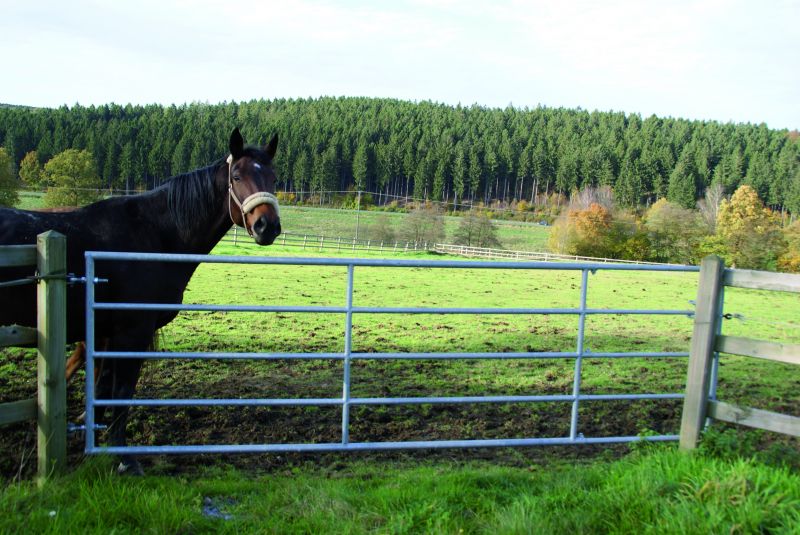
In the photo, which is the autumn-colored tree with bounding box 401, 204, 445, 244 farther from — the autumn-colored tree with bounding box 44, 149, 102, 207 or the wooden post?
the wooden post

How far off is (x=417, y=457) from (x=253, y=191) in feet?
7.37

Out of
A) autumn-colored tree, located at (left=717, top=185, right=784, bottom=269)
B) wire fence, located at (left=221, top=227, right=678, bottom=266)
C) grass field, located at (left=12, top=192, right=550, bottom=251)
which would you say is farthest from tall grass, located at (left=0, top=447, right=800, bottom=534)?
grass field, located at (left=12, top=192, right=550, bottom=251)

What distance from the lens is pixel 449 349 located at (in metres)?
7.98

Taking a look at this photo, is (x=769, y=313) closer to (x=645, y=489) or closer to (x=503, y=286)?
(x=503, y=286)

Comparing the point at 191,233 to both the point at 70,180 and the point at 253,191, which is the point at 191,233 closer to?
the point at 253,191

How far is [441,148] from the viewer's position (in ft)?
357

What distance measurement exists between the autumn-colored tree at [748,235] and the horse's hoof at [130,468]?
4668 cm

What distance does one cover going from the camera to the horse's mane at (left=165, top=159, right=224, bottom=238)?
14.3ft

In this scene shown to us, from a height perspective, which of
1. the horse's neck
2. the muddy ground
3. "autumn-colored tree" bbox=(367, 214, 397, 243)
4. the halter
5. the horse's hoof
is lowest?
"autumn-colored tree" bbox=(367, 214, 397, 243)

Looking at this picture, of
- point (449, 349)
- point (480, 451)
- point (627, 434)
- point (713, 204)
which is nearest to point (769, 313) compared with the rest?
point (449, 349)

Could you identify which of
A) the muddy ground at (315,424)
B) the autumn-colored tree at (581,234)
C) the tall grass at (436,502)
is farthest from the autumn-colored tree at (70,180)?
the tall grass at (436,502)

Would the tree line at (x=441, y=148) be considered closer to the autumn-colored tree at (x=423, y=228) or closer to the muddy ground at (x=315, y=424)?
the autumn-colored tree at (x=423, y=228)

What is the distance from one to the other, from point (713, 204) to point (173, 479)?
83498 mm

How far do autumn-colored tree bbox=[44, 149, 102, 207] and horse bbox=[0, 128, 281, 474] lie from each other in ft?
185
